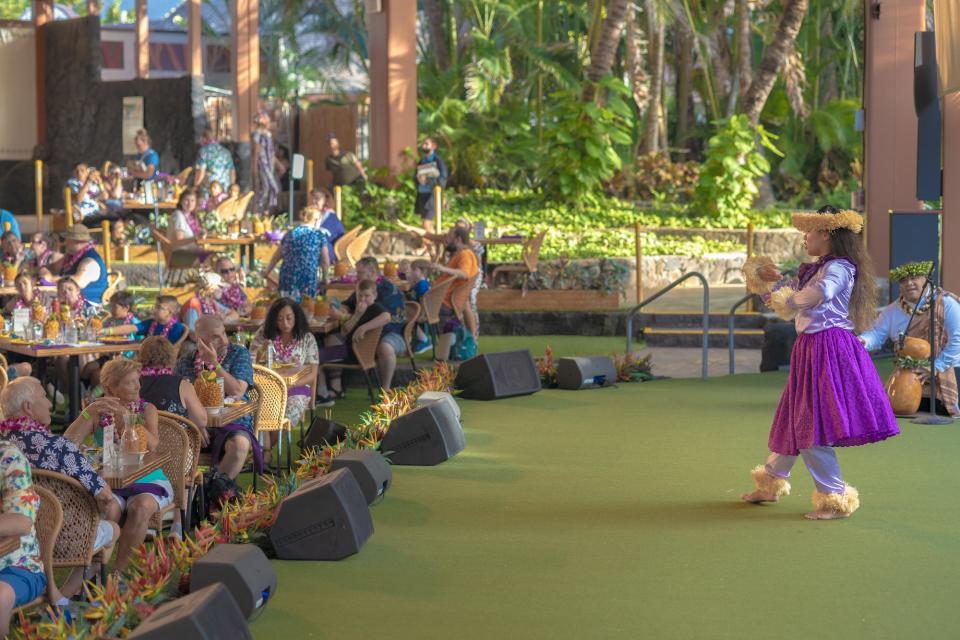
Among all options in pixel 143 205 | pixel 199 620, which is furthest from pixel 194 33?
pixel 199 620

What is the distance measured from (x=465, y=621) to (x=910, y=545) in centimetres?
228

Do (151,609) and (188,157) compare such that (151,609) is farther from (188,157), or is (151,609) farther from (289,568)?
(188,157)

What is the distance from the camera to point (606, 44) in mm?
22594

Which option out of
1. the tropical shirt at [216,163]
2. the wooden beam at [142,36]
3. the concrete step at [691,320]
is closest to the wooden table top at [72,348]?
the concrete step at [691,320]

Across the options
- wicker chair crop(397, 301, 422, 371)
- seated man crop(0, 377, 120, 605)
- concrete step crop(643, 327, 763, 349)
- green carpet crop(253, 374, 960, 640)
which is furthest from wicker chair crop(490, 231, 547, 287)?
seated man crop(0, 377, 120, 605)

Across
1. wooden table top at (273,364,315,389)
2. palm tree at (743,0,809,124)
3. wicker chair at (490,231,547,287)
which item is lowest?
wooden table top at (273,364,315,389)

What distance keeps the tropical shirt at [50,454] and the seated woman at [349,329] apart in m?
5.57

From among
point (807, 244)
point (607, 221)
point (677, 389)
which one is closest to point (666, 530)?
point (807, 244)

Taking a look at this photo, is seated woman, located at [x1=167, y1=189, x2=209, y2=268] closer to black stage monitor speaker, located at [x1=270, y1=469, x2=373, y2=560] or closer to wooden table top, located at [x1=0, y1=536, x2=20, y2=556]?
black stage monitor speaker, located at [x1=270, y1=469, x2=373, y2=560]

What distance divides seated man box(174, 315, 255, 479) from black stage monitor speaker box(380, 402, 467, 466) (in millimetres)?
820

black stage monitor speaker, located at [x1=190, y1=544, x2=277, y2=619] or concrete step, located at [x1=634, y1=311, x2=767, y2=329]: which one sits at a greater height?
concrete step, located at [x1=634, y1=311, x2=767, y2=329]

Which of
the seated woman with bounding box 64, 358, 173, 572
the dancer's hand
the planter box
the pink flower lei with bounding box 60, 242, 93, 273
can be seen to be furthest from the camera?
the planter box

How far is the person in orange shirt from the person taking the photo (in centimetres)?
1277

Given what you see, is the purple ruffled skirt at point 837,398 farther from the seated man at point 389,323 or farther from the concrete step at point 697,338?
the concrete step at point 697,338
